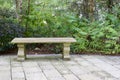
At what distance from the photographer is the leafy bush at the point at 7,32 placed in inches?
267

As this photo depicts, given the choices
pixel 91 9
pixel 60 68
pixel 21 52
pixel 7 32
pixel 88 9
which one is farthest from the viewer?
pixel 88 9

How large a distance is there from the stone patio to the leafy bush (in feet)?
1.55

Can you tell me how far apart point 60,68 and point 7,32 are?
234 cm

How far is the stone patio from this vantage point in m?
4.55

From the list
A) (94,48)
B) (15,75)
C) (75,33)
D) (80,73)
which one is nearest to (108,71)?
(80,73)

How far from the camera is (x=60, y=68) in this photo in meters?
5.25

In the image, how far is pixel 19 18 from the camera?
7941mm

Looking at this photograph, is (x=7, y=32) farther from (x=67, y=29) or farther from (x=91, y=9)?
(x=91, y=9)

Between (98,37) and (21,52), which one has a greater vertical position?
(98,37)

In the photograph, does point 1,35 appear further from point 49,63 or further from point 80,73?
point 80,73

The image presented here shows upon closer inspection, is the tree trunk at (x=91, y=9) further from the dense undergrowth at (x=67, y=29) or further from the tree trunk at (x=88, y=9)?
the dense undergrowth at (x=67, y=29)

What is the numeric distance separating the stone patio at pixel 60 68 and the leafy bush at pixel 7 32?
0.47 metres

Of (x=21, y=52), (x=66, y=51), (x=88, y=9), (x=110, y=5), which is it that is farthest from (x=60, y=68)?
(x=110, y=5)

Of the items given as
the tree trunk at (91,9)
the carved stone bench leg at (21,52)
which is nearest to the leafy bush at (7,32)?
the carved stone bench leg at (21,52)
